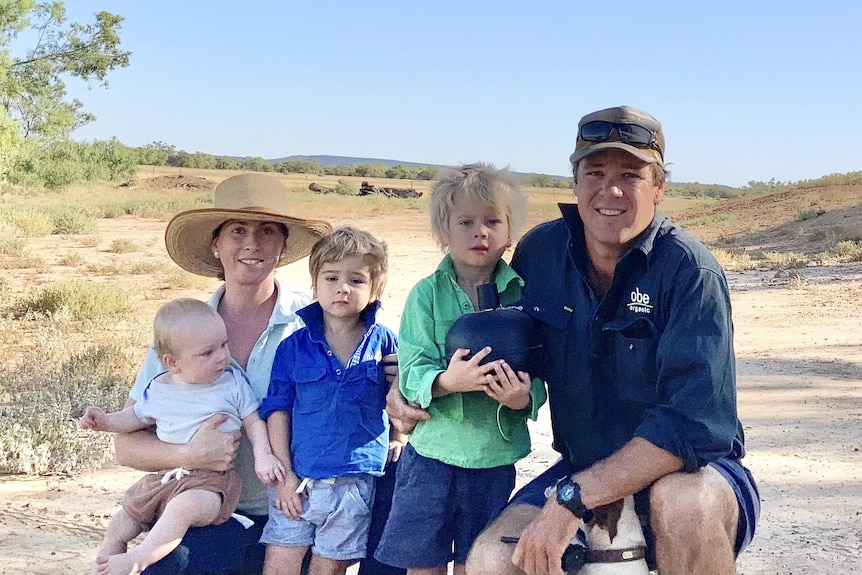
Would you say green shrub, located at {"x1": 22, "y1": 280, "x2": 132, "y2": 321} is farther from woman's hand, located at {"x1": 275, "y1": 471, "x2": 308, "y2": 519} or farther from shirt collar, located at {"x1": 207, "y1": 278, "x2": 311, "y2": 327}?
woman's hand, located at {"x1": 275, "y1": 471, "x2": 308, "y2": 519}

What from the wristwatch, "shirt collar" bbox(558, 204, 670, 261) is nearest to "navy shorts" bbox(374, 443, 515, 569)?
the wristwatch

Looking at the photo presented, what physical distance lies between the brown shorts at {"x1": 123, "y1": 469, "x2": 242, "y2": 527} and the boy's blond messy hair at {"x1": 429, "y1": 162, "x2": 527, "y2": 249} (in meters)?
1.31

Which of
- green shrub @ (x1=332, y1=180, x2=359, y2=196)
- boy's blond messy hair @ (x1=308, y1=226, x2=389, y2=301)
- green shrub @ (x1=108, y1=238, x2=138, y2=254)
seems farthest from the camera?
green shrub @ (x1=332, y1=180, x2=359, y2=196)

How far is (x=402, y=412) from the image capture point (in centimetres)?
357

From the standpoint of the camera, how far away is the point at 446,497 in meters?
3.57

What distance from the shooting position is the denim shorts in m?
3.63

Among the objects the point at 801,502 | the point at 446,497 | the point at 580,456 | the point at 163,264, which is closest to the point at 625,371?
the point at 580,456

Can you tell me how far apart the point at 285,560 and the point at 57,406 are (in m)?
4.14

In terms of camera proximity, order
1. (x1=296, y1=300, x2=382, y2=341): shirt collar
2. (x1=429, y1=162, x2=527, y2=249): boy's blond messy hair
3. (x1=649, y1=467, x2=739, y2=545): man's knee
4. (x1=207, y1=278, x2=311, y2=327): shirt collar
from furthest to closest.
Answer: (x1=207, y1=278, x2=311, y2=327): shirt collar, (x1=296, y1=300, x2=382, y2=341): shirt collar, (x1=429, y1=162, x2=527, y2=249): boy's blond messy hair, (x1=649, y1=467, x2=739, y2=545): man's knee

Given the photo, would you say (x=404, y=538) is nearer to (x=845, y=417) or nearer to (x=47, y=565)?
(x=47, y=565)

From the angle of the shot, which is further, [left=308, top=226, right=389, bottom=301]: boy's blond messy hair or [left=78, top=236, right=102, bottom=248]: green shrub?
[left=78, top=236, right=102, bottom=248]: green shrub

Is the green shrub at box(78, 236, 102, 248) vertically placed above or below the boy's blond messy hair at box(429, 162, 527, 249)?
below

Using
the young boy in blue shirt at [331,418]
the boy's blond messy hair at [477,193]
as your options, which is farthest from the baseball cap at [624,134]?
the young boy in blue shirt at [331,418]

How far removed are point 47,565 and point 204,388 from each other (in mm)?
1975
